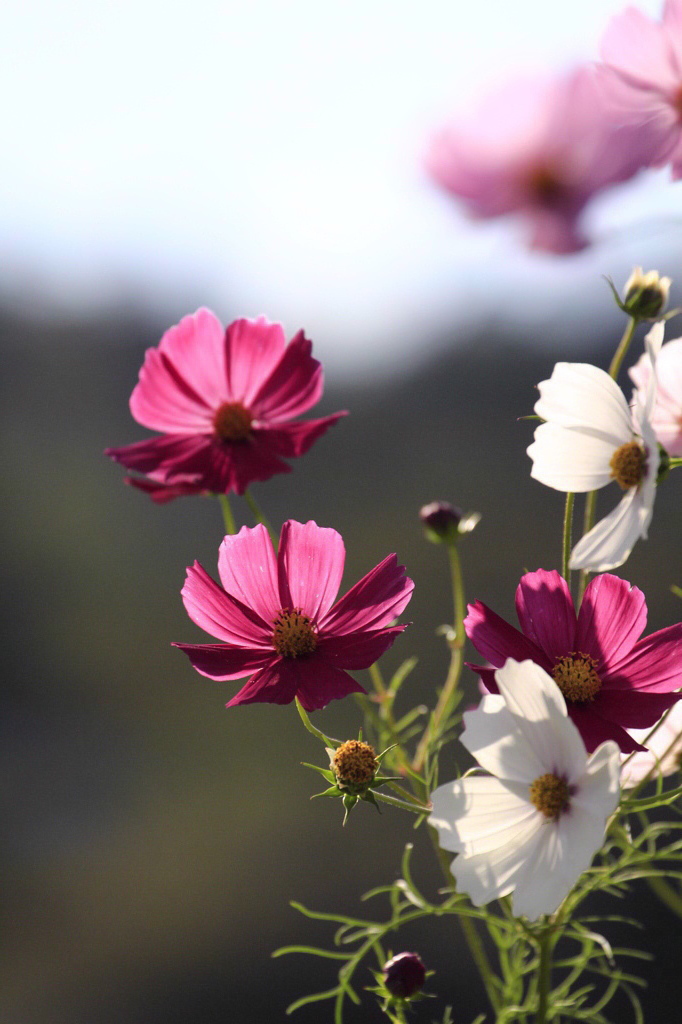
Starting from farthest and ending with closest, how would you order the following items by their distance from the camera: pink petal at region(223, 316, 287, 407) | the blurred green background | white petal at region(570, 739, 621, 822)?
the blurred green background < pink petal at region(223, 316, 287, 407) < white petal at region(570, 739, 621, 822)

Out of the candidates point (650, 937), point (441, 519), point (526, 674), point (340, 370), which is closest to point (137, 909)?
point (650, 937)

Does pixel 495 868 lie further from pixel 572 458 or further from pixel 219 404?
pixel 219 404

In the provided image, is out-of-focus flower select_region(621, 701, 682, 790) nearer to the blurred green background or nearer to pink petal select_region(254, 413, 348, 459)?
pink petal select_region(254, 413, 348, 459)

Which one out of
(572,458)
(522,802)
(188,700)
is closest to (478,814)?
(522,802)

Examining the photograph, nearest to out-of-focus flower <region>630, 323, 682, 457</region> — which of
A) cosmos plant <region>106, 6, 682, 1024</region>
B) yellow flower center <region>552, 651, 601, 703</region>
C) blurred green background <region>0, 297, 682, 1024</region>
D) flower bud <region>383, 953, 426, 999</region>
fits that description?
cosmos plant <region>106, 6, 682, 1024</region>

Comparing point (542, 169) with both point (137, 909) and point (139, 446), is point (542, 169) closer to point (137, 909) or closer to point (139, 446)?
point (139, 446)

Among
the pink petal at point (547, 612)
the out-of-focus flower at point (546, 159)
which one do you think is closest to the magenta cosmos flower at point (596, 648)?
the pink petal at point (547, 612)

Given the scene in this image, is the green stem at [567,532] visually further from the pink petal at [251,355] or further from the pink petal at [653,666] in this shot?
the pink petal at [251,355]
